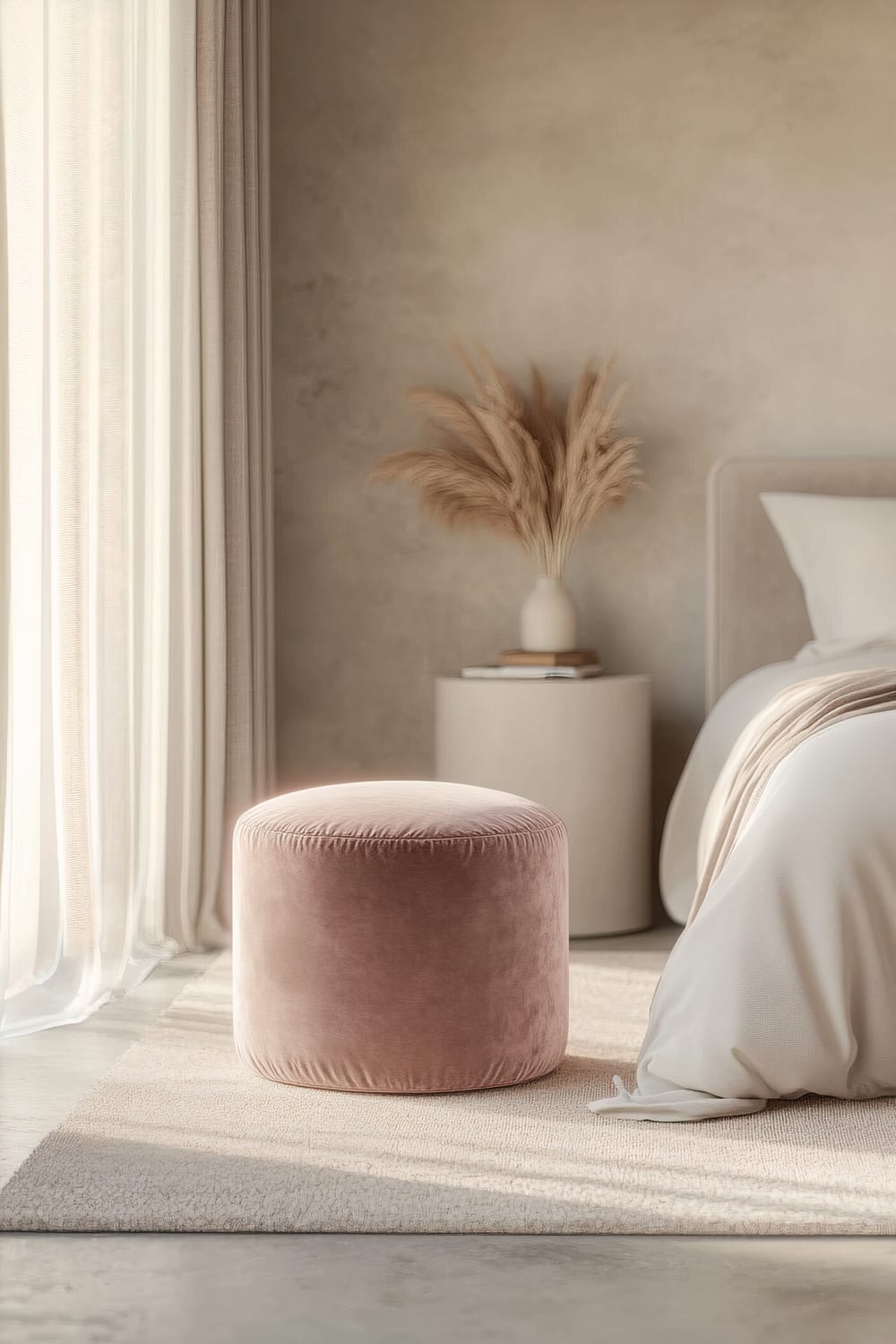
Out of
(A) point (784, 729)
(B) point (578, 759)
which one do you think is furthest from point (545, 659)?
(A) point (784, 729)

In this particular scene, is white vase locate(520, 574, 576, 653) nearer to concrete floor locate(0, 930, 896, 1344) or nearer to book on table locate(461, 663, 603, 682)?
book on table locate(461, 663, 603, 682)

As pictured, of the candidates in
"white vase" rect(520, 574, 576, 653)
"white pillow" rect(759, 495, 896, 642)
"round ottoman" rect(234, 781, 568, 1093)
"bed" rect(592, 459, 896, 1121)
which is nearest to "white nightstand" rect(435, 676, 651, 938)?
"white vase" rect(520, 574, 576, 653)

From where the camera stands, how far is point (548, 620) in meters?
3.69

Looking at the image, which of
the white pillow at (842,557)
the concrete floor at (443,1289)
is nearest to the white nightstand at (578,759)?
the white pillow at (842,557)

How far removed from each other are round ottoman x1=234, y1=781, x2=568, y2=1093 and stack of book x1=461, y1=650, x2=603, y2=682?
4.11ft

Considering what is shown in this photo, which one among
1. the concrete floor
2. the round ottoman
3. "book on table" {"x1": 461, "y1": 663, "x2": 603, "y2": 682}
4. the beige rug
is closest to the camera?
the concrete floor

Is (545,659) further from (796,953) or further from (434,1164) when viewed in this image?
(434,1164)

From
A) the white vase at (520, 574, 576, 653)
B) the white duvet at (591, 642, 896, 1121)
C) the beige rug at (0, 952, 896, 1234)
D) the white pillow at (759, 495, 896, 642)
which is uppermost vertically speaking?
the white pillow at (759, 495, 896, 642)

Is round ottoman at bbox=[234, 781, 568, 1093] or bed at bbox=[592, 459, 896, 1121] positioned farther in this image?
round ottoman at bbox=[234, 781, 568, 1093]

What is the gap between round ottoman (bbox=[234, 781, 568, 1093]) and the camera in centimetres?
219

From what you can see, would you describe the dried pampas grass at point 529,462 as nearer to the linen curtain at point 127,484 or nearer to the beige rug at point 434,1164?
the linen curtain at point 127,484

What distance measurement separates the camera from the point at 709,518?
381 centimetres

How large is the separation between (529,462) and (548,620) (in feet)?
1.32

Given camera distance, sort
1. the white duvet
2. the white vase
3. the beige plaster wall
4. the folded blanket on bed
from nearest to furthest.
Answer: the white duvet → the folded blanket on bed → the white vase → the beige plaster wall
